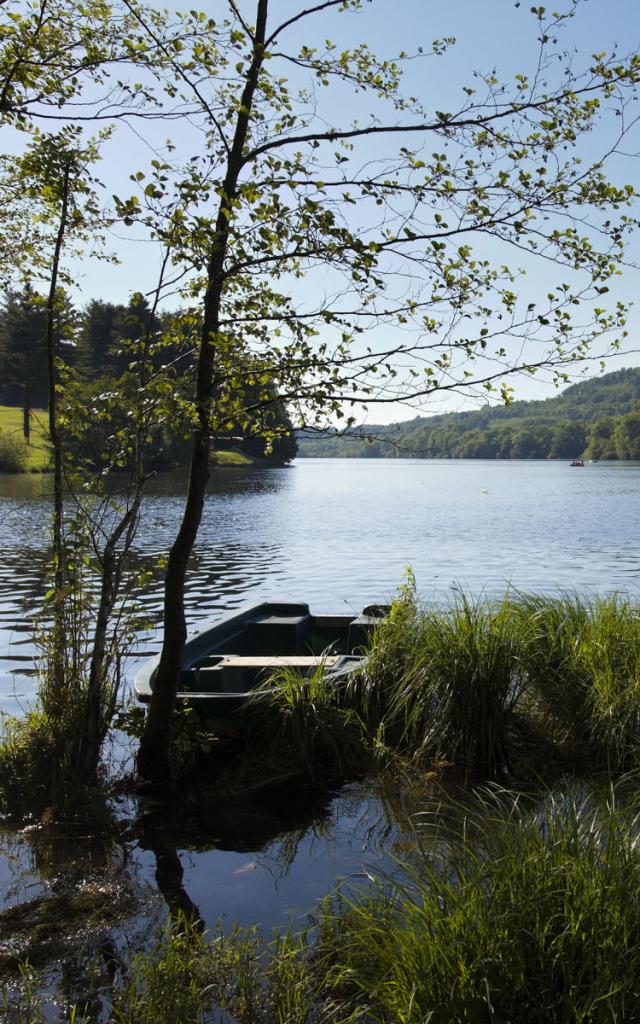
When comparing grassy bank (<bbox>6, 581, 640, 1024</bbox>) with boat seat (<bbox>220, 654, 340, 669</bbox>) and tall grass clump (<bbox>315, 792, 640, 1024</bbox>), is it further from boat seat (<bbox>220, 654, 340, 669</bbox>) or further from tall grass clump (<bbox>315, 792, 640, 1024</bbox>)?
boat seat (<bbox>220, 654, 340, 669</bbox>)

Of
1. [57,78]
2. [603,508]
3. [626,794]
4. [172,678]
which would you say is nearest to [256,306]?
[57,78]

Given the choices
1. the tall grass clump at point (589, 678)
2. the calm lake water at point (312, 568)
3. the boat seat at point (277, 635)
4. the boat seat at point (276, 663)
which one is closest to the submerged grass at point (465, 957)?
the calm lake water at point (312, 568)

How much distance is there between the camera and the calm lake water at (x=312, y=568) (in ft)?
18.2

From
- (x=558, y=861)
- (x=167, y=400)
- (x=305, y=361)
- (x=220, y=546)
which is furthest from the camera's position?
(x=220, y=546)

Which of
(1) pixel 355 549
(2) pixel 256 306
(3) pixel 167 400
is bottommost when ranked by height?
(1) pixel 355 549

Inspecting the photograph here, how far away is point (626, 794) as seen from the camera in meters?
6.03

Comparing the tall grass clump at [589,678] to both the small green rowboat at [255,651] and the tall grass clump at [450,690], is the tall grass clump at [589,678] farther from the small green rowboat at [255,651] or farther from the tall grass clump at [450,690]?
the small green rowboat at [255,651]

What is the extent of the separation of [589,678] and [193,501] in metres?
3.44

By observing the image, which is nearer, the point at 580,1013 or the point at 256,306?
the point at 580,1013

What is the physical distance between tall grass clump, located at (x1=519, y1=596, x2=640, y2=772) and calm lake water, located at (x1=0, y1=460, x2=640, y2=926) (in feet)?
3.48

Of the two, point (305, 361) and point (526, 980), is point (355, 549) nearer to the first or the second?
point (305, 361)

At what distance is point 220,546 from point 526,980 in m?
25.1

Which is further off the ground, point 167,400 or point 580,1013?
point 167,400

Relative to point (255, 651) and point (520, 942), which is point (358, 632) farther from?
point (520, 942)
